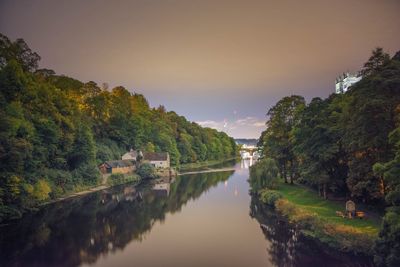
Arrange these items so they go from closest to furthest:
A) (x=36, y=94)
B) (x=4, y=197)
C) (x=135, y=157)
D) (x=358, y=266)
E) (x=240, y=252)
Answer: (x=358, y=266) → (x=240, y=252) → (x=4, y=197) → (x=36, y=94) → (x=135, y=157)

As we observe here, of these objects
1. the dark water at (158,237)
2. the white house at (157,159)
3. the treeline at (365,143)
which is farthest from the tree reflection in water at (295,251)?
the white house at (157,159)

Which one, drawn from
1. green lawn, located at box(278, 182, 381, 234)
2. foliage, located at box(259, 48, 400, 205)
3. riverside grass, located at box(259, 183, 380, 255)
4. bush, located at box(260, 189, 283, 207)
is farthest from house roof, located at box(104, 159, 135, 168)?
riverside grass, located at box(259, 183, 380, 255)

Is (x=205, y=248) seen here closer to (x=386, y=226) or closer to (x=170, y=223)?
(x=170, y=223)

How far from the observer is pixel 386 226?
60.9 ft

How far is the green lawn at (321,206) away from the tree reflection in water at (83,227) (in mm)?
13033

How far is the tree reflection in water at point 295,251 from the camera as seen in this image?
22000 millimetres

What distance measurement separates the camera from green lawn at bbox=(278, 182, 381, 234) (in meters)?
25.4

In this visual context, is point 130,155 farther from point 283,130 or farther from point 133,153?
point 283,130

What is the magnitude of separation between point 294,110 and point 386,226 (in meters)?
29.8

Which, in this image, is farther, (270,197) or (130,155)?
(130,155)

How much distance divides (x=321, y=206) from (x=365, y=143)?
9.29 metres

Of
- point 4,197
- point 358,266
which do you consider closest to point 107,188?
point 4,197

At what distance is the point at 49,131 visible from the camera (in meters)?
44.5

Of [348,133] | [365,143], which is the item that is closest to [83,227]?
[348,133]
